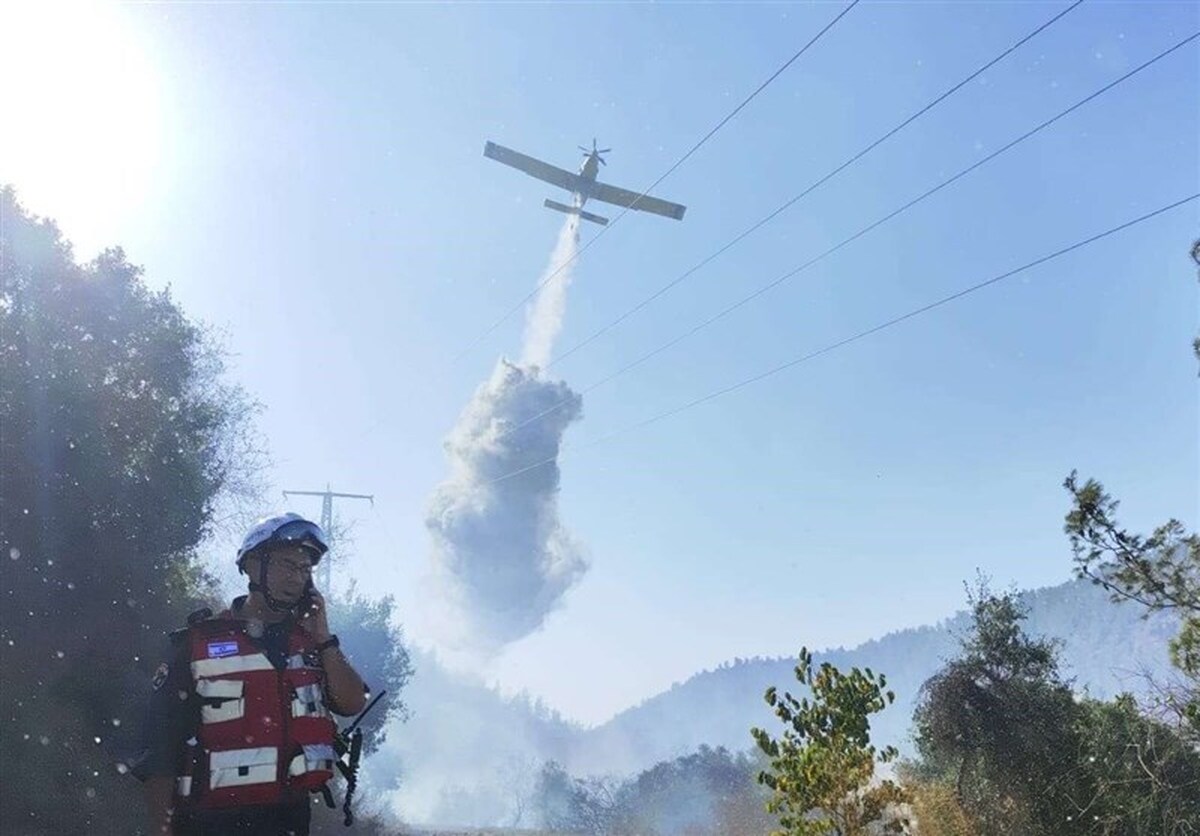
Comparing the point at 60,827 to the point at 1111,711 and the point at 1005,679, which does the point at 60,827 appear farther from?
the point at 1111,711

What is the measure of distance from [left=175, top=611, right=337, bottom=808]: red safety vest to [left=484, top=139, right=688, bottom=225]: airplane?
1471 inches

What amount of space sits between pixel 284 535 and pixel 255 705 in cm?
92

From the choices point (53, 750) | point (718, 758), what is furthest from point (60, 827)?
point (718, 758)

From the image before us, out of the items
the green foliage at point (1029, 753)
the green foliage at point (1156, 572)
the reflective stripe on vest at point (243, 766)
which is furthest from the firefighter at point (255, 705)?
the green foliage at point (1029, 753)

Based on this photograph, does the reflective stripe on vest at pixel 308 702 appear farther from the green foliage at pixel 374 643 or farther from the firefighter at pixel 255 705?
the green foliage at pixel 374 643

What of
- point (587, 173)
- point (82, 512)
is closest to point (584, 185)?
point (587, 173)

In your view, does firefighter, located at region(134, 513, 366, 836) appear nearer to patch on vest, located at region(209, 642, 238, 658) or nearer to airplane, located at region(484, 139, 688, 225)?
patch on vest, located at region(209, 642, 238, 658)

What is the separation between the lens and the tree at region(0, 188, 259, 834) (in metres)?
18.5

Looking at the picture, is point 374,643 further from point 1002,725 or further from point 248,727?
point 248,727

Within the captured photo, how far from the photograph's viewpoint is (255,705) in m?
3.97

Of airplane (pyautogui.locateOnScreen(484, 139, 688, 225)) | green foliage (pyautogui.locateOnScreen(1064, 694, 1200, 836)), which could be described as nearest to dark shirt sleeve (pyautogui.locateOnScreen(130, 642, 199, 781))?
green foliage (pyautogui.locateOnScreen(1064, 694, 1200, 836))

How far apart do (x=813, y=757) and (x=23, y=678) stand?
19797 mm

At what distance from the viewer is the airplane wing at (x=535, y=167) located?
40094mm

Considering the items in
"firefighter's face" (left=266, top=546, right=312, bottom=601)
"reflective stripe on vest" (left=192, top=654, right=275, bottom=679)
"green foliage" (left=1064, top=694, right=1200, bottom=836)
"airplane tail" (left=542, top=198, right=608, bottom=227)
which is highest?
"airplane tail" (left=542, top=198, right=608, bottom=227)
